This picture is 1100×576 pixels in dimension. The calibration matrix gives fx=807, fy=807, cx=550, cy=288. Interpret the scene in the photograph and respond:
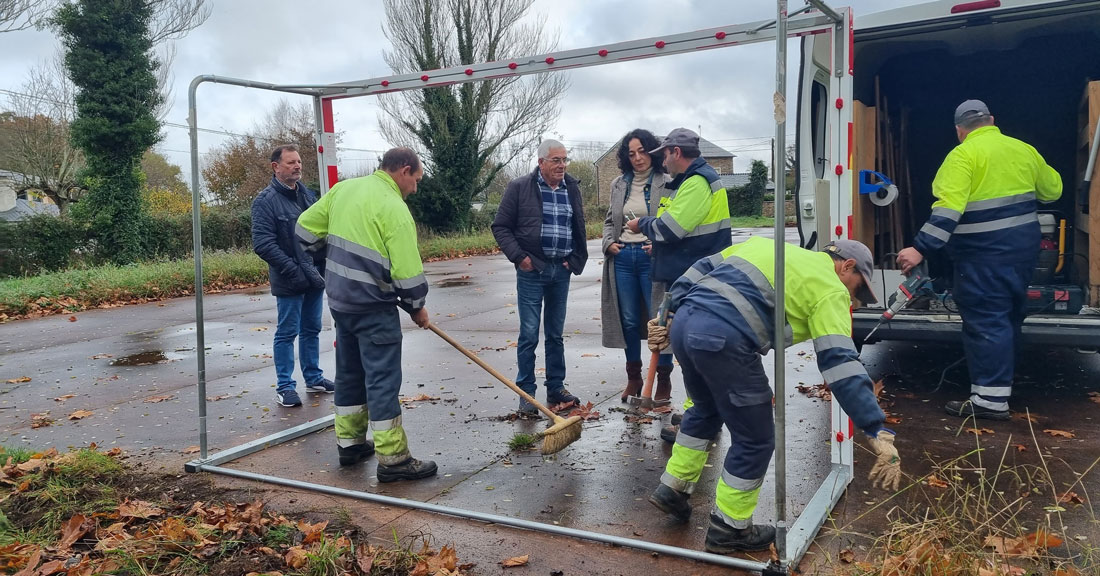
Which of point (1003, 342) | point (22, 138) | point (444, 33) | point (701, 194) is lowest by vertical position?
point (1003, 342)

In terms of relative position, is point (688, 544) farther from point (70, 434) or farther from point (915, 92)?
point (915, 92)

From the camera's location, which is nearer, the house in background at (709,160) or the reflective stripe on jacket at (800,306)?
the reflective stripe on jacket at (800,306)

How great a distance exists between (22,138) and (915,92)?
30.1 meters

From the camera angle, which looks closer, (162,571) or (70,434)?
(162,571)

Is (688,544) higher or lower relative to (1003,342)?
lower

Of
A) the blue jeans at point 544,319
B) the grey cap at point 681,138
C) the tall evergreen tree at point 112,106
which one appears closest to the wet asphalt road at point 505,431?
the blue jeans at point 544,319

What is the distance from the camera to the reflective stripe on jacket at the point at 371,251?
4.34m

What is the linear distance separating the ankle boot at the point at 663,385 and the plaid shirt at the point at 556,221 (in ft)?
3.47

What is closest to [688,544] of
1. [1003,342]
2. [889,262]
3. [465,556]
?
[465,556]

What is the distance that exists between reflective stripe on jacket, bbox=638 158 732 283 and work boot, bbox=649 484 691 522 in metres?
1.78

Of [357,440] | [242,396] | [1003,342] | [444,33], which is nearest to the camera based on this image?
[357,440]

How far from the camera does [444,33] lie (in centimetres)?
2723

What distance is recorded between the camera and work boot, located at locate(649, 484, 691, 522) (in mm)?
3633

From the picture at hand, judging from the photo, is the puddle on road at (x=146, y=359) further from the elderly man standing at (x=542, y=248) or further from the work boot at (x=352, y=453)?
the elderly man standing at (x=542, y=248)
